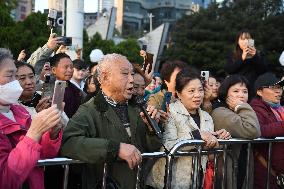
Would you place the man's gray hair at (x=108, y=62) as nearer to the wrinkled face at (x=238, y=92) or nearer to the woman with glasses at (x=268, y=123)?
the wrinkled face at (x=238, y=92)

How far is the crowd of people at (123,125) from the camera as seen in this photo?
2883 millimetres

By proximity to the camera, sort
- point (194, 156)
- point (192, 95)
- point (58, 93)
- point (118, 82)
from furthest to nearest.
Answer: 1. point (192, 95)
2. point (194, 156)
3. point (118, 82)
4. point (58, 93)

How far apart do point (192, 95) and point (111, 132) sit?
1.03 m

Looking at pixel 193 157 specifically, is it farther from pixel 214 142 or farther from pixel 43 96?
pixel 43 96

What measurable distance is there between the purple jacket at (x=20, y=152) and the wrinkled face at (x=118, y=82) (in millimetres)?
626

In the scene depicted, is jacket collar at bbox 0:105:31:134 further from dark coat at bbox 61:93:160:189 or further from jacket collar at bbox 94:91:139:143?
jacket collar at bbox 94:91:139:143

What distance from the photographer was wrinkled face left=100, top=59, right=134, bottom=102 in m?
3.47

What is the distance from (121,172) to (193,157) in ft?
2.24

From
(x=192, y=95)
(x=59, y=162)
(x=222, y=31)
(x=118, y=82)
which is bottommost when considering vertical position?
(x=59, y=162)

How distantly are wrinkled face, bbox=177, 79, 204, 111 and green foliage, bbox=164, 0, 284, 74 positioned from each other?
1048 inches

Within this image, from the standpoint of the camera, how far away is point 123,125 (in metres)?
3.40

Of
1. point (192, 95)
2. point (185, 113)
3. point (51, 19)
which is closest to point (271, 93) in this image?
point (192, 95)

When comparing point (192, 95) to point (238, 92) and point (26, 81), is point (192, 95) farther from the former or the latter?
point (26, 81)

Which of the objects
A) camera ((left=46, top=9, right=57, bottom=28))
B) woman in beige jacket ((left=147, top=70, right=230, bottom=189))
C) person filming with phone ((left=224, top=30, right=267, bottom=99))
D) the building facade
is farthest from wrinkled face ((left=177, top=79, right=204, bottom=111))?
the building facade
